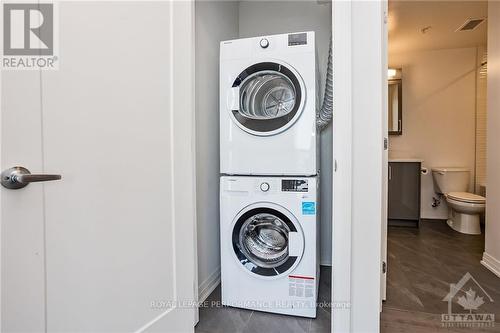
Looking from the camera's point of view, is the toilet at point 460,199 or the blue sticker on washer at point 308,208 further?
the toilet at point 460,199

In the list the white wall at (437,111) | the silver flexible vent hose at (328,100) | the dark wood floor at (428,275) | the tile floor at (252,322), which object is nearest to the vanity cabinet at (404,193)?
the dark wood floor at (428,275)

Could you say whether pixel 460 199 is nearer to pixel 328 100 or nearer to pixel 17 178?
pixel 328 100

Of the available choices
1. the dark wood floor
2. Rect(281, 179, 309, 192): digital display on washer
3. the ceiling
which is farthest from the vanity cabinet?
Rect(281, 179, 309, 192): digital display on washer

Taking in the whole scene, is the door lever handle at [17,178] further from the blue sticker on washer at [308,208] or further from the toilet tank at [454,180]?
the toilet tank at [454,180]

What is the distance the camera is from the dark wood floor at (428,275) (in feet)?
5.41

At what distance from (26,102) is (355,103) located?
1239mm

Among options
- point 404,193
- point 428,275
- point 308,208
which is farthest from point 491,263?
point 308,208

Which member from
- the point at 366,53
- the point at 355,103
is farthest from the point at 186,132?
the point at 366,53

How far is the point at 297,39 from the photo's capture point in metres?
1.68

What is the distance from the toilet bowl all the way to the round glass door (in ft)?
8.43

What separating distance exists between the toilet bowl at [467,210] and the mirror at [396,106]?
1.09 m

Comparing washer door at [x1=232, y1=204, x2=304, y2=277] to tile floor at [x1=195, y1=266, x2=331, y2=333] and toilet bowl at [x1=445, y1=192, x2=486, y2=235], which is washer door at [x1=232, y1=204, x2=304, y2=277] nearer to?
tile floor at [x1=195, y1=266, x2=331, y2=333]

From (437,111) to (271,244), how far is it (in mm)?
3358

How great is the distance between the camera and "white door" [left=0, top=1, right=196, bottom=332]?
2.58ft
